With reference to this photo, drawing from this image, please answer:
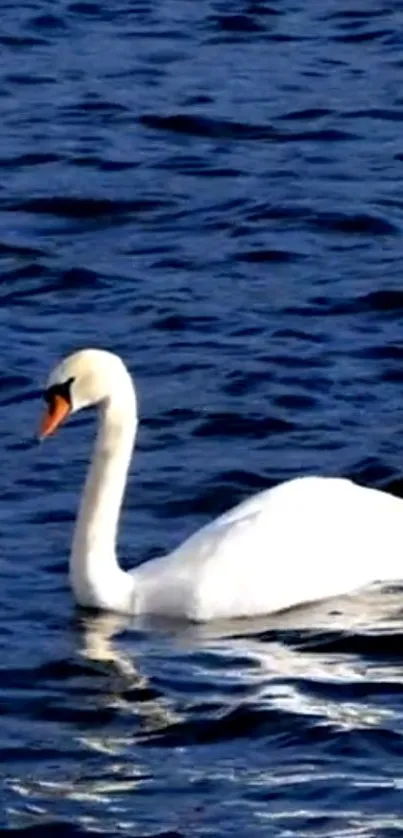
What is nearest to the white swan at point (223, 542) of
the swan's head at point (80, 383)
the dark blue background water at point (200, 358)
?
the swan's head at point (80, 383)

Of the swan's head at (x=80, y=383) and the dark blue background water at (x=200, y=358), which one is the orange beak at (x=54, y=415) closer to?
the swan's head at (x=80, y=383)

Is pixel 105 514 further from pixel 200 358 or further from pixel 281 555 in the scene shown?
pixel 200 358

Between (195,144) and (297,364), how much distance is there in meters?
4.32

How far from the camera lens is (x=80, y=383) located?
40.1 ft

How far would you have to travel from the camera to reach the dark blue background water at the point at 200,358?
1036 cm

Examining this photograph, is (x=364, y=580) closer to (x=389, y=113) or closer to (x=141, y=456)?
(x=141, y=456)

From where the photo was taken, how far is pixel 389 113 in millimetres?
19250

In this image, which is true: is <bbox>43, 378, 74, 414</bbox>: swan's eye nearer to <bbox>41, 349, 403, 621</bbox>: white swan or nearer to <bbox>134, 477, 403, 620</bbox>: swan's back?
<bbox>41, 349, 403, 621</bbox>: white swan

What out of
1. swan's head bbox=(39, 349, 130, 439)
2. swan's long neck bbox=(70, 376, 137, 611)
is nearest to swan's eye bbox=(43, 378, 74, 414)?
swan's head bbox=(39, 349, 130, 439)

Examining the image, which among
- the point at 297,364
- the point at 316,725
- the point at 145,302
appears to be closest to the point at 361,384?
the point at 297,364

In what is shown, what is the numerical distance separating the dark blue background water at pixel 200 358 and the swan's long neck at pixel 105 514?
14 centimetres

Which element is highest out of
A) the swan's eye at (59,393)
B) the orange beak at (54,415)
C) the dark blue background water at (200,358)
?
the swan's eye at (59,393)

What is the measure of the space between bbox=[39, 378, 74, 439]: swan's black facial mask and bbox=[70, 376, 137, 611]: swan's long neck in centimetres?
15

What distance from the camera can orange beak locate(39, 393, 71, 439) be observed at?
40.3ft
